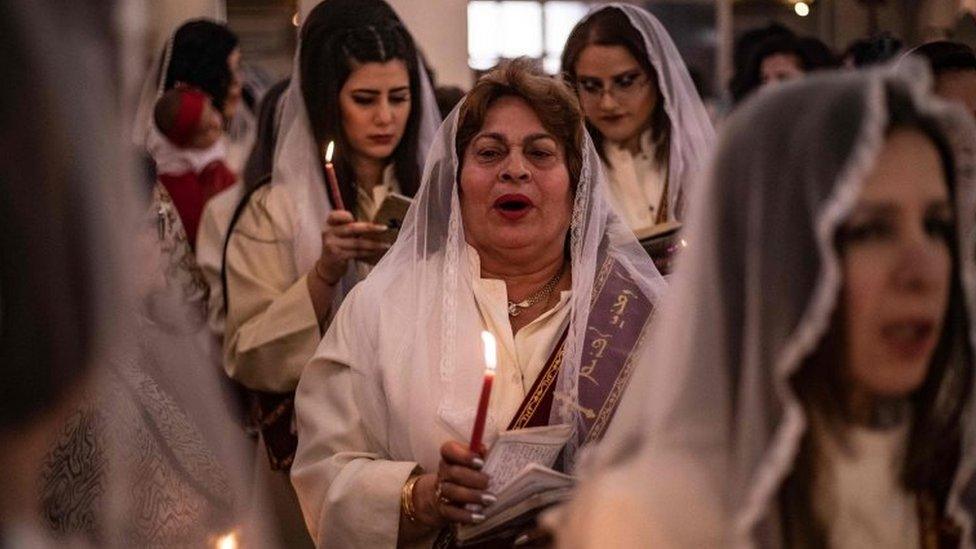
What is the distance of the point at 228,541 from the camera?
8.64ft

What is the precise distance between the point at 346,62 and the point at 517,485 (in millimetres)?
2269

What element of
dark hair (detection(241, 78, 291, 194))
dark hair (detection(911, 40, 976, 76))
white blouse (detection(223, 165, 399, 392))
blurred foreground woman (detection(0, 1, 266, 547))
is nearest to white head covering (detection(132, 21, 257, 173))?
dark hair (detection(241, 78, 291, 194))

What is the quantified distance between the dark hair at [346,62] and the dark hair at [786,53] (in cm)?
274

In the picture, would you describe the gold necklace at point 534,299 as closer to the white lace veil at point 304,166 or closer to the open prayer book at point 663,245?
the open prayer book at point 663,245

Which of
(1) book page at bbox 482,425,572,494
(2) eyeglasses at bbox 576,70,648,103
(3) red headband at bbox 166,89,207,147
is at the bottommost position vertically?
(1) book page at bbox 482,425,572,494

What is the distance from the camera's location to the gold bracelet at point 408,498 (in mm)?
3607

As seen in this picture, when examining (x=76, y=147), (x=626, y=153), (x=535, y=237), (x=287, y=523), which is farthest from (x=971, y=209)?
(x=626, y=153)

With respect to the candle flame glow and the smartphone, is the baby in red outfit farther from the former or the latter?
the candle flame glow

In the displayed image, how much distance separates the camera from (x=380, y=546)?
3689 millimetres

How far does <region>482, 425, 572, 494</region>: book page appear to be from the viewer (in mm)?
3357

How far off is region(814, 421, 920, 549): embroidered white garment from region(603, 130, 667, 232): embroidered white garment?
3.28 metres

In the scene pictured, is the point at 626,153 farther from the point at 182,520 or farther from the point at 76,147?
the point at 76,147

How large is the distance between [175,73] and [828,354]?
5.66 meters

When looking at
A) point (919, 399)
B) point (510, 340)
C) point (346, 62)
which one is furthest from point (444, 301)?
point (919, 399)
